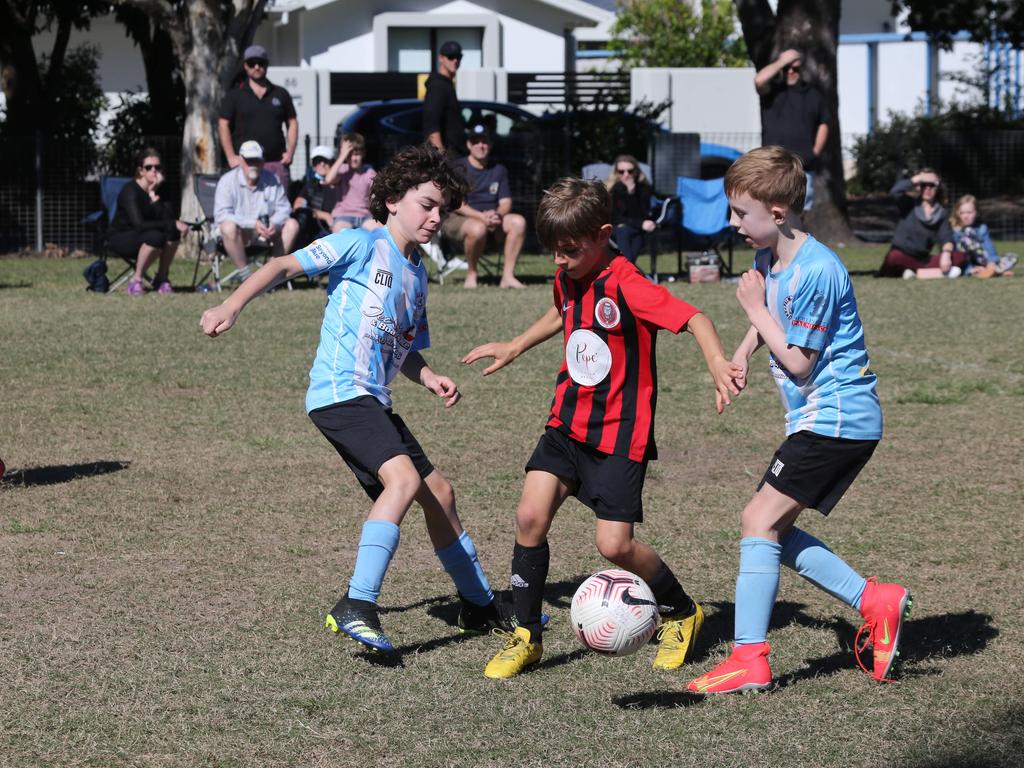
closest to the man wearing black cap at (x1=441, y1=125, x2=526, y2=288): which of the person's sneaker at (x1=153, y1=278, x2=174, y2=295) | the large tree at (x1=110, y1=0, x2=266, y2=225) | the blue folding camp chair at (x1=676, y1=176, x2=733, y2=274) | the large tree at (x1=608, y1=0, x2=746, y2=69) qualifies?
the blue folding camp chair at (x1=676, y1=176, x2=733, y2=274)

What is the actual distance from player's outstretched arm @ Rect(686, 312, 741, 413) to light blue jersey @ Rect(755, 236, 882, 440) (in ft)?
0.53

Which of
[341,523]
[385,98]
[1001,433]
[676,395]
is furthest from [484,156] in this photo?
[385,98]

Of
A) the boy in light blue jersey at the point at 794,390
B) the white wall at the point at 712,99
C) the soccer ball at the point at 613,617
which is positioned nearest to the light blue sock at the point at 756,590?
the boy in light blue jersey at the point at 794,390

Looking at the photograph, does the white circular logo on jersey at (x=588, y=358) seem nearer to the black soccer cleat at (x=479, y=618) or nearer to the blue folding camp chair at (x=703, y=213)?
the black soccer cleat at (x=479, y=618)

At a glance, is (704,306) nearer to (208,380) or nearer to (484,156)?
(484,156)

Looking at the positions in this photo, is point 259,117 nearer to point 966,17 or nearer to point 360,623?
point 360,623

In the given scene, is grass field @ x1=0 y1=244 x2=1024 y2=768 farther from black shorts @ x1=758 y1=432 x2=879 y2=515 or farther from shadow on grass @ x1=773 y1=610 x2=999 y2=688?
black shorts @ x1=758 y1=432 x2=879 y2=515

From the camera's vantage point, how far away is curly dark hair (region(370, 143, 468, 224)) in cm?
494

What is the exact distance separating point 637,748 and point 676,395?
5698 mm

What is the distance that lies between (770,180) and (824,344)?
49 cm

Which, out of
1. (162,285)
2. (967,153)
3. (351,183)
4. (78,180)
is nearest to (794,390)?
(162,285)

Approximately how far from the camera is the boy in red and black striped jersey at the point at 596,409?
14.9ft

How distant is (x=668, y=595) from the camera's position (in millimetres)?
4719

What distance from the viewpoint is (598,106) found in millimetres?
22672
